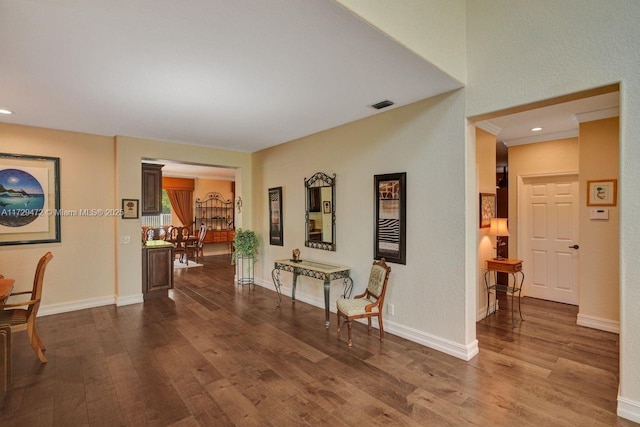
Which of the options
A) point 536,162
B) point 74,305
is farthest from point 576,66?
point 74,305

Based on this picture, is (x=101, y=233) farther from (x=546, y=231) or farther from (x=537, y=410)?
(x=546, y=231)

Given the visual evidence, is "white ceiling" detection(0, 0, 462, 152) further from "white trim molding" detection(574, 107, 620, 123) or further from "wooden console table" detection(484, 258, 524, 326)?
"wooden console table" detection(484, 258, 524, 326)

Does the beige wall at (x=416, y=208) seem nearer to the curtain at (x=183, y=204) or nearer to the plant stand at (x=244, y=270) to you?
the plant stand at (x=244, y=270)

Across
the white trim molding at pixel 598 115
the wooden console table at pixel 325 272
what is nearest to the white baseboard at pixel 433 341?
the wooden console table at pixel 325 272

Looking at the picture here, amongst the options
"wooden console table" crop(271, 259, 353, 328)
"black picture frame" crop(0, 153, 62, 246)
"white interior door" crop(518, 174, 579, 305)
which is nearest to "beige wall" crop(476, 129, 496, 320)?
"white interior door" crop(518, 174, 579, 305)

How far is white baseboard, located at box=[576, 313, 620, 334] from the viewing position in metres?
3.79

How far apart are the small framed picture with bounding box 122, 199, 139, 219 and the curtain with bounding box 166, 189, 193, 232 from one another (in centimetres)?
543

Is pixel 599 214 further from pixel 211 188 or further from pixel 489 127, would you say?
pixel 211 188

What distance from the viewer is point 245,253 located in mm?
6074

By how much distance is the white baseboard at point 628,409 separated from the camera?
7.14 ft

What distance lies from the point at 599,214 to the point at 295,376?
13.5 ft

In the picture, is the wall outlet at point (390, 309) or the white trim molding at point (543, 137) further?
the white trim molding at point (543, 137)

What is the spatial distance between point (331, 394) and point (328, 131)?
3485 millimetres

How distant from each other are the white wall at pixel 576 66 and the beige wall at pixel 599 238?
2.08m
